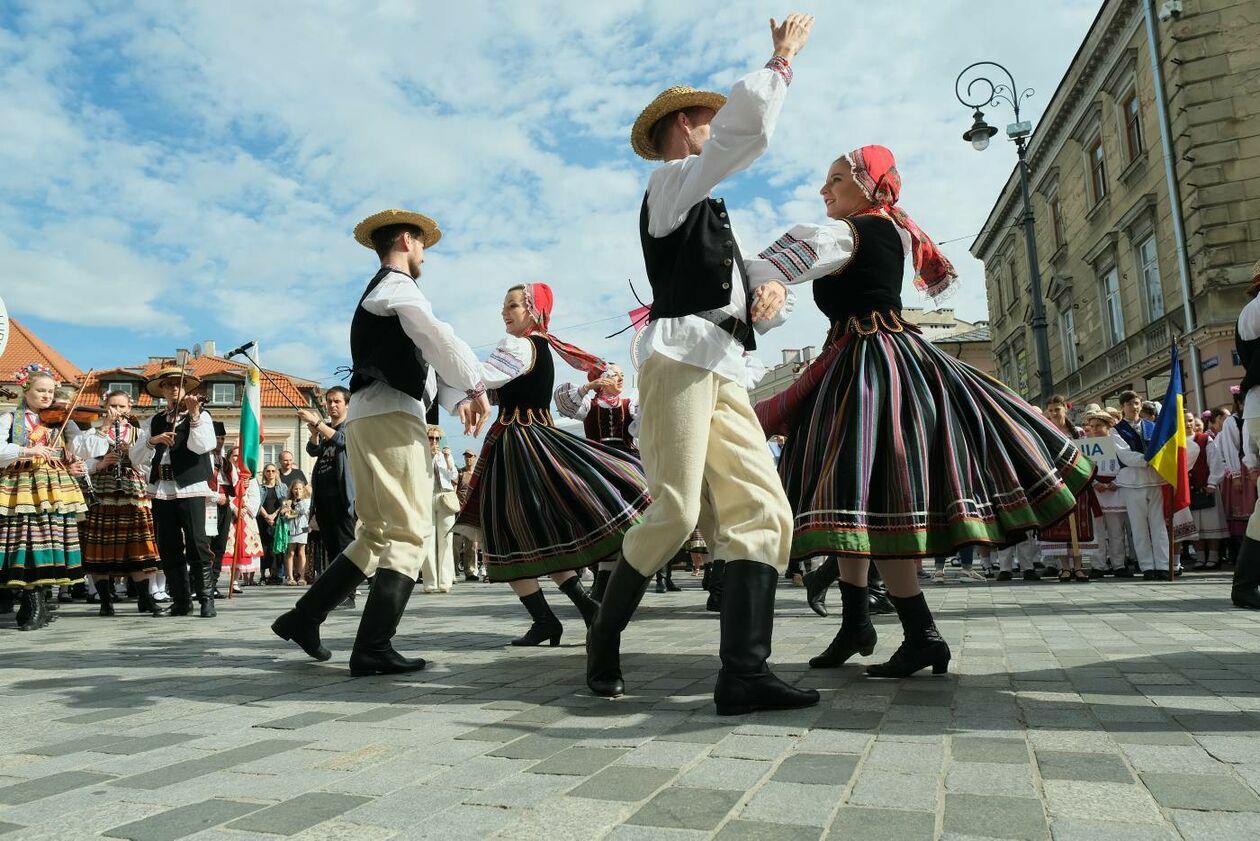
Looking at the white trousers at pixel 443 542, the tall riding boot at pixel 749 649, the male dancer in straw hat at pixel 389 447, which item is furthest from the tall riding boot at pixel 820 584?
the white trousers at pixel 443 542

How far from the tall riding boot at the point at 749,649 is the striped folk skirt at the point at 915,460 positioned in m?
0.34

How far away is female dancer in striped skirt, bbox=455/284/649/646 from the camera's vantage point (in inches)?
186

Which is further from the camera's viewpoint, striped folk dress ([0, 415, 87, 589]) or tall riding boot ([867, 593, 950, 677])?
striped folk dress ([0, 415, 87, 589])

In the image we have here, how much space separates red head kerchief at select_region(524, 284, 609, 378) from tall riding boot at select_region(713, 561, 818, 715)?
8.82ft

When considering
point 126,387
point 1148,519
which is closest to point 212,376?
point 126,387

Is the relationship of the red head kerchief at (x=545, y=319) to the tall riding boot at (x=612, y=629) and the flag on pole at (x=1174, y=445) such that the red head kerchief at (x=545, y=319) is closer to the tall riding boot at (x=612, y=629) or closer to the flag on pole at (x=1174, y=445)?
the tall riding boot at (x=612, y=629)

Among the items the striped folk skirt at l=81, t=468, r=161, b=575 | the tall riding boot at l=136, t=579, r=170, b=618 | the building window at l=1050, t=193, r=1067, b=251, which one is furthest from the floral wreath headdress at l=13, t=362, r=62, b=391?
the building window at l=1050, t=193, r=1067, b=251

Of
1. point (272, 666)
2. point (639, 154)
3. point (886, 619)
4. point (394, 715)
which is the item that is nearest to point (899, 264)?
point (639, 154)

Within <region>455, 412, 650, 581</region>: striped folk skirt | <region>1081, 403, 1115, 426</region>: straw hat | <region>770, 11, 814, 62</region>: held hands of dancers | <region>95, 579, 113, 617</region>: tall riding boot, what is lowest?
<region>95, 579, 113, 617</region>: tall riding boot

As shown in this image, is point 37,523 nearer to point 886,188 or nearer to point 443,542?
point 443,542

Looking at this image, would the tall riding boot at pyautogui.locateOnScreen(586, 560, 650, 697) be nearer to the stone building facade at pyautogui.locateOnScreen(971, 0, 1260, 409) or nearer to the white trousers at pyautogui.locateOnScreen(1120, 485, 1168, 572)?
the white trousers at pyautogui.locateOnScreen(1120, 485, 1168, 572)

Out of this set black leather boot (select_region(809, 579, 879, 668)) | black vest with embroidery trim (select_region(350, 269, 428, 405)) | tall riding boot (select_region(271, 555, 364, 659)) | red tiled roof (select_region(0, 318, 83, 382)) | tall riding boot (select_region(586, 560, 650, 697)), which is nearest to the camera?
tall riding boot (select_region(586, 560, 650, 697))

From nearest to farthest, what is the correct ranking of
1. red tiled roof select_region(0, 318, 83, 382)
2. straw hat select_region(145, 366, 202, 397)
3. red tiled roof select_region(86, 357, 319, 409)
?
1. straw hat select_region(145, 366, 202, 397)
2. red tiled roof select_region(0, 318, 83, 382)
3. red tiled roof select_region(86, 357, 319, 409)

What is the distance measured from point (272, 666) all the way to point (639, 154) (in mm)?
2837
